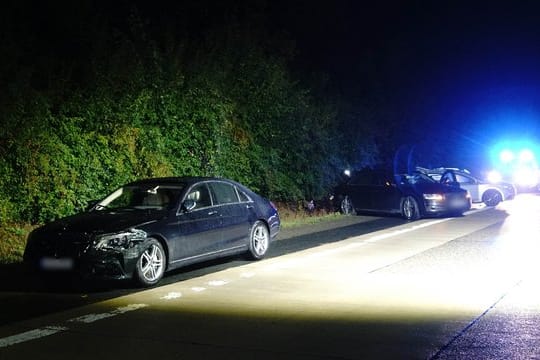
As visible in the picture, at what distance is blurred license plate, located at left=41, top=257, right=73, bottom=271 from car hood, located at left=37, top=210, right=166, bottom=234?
1.41 ft

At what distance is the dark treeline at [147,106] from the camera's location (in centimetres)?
1305

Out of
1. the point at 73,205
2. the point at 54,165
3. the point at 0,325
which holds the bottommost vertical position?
the point at 0,325

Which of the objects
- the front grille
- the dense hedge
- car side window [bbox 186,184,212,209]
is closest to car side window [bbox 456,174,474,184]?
the dense hedge

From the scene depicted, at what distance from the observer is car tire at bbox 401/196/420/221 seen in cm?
1972

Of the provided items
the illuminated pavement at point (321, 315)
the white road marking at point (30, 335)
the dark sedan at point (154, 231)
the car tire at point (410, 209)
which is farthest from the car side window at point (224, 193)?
the car tire at point (410, 209)

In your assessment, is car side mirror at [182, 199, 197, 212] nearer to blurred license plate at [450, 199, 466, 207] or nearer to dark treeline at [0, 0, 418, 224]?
dark treeline at [0, 0, 418, 224]

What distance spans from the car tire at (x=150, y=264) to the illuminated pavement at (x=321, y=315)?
266mm

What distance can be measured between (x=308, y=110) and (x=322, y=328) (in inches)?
610

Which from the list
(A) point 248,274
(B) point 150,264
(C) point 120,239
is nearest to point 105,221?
(C) point 120,239

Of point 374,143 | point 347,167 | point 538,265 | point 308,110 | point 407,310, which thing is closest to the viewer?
point 407,310

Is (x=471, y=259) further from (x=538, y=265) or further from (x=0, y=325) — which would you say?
(x=0, y=325)

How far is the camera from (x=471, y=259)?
37.4 ft

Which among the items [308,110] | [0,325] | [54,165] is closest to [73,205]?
[54,165]

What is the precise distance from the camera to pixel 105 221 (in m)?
9.35
